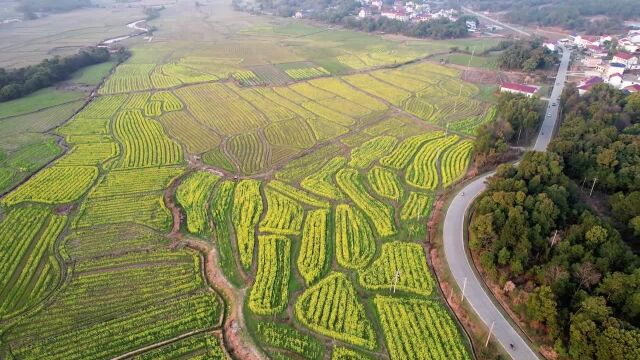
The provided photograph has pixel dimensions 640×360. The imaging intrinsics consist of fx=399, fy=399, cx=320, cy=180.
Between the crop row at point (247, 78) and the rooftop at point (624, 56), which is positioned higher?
the rooftop at point (624, 56)

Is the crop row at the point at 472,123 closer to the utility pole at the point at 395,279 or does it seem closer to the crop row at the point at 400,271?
the crop row at the point at 400,271

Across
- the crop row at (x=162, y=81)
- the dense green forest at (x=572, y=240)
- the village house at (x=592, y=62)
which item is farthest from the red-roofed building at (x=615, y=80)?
the crop row at (x=162, y=81)

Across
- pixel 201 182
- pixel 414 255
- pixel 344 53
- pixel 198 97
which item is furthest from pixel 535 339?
pixel 344 53

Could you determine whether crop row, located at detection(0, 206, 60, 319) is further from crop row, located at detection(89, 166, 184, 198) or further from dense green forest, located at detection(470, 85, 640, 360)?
dense green forest, located at detection(470, 85, 640, 360)

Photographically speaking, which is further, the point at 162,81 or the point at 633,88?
the point at 162,81

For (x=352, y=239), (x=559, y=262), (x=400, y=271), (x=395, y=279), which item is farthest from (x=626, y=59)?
(x=395, y=279)

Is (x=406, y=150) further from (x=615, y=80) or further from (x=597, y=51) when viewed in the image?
(x=597, y=51)
